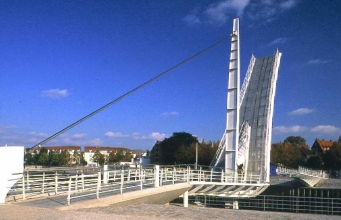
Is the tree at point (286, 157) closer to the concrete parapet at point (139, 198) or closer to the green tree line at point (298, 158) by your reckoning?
the green tree line at point (298, 158)

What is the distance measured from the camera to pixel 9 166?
985 cm

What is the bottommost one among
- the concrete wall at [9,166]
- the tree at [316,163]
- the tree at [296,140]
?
the tree at [316,163]

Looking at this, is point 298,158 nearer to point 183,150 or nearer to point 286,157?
point 286,157

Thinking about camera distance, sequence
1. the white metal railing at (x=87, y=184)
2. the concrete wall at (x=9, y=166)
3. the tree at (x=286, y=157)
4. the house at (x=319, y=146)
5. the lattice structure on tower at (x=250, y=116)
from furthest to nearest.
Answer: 1. the house at (x=319, y=146)
2. the tree at (x=286, y=157)
3. the lattice structure on tower at (x=250, y=116)
4. the white metal railing at (x=87, y=184)
5. the concrete wall at (x=9, y=166)

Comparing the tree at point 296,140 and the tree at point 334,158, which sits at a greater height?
the tree at point 296,140

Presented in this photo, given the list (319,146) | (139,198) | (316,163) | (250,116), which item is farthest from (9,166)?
(319,146)

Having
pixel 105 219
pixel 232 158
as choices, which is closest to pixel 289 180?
pixel 232 158

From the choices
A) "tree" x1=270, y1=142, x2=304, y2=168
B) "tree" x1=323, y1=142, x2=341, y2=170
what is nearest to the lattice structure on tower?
"tree" x1=270, y1=142, x2=304, y2=168

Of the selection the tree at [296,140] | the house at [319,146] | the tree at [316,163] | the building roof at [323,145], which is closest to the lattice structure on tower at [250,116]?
the tree at [316,163]

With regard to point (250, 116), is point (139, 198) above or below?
below

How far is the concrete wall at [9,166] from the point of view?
377 inches

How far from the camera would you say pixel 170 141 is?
263 ft

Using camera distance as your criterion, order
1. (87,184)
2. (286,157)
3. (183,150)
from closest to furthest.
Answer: (87,184), (286,157), (183,150)

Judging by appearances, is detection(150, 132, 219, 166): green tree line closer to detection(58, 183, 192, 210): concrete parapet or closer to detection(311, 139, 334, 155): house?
detection(311, 139, 334, 155): house
